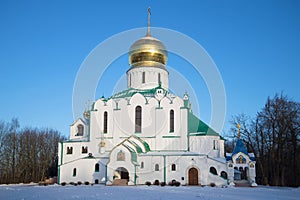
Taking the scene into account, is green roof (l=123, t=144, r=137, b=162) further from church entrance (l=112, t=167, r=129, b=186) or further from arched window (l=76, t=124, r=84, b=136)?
arched window (l=76, t=124, r=84, b=136)

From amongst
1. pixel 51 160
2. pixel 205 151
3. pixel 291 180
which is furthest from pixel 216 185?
pixel 51 160

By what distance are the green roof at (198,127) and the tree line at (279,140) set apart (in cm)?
565

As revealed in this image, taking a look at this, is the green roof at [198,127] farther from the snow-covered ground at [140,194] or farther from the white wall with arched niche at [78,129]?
the snow-covered ground at [140,194]

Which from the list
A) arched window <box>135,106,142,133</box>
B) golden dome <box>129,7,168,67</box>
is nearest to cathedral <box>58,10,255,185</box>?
arched window <box>135,106,142,133</box>

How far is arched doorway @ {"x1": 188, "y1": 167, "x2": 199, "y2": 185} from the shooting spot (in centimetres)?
2892

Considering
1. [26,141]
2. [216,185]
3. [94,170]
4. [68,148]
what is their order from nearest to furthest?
[216,185] < [94,170] < [68,148] < [26,141]

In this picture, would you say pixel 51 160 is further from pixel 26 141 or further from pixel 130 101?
pixel 130 101

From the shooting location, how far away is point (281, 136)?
32344 millimetres

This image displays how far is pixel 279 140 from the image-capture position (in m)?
32.4

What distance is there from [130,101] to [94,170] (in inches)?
278

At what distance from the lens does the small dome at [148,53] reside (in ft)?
122

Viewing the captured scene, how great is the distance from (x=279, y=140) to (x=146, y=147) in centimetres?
1252

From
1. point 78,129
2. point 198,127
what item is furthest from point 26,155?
point 198,127

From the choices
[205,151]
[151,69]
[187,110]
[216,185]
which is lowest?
[216,185]
